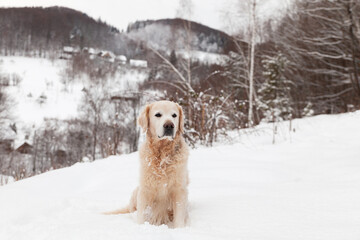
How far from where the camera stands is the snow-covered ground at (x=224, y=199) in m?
1.60

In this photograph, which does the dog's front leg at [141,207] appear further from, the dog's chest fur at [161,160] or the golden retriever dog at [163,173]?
the dog's chest fur at [161,160]

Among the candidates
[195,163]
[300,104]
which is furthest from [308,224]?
[300,104]

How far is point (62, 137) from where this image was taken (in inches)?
1465

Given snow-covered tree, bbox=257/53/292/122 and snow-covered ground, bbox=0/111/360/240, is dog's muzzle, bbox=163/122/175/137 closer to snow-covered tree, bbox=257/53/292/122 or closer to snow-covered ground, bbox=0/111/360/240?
snow-covered ground, bbox=0/111/360/240

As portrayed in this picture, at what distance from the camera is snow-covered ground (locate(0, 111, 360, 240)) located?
1604mm

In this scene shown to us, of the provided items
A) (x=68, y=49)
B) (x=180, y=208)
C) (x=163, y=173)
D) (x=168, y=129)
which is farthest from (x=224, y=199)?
(x=68, y=49)

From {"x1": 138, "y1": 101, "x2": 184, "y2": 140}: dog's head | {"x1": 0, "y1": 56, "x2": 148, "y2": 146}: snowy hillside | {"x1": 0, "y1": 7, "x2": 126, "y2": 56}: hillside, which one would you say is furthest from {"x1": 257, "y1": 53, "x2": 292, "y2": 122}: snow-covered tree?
{"x1": 0, "y1": 7, "x2": 126, "y2": 56}: hillside

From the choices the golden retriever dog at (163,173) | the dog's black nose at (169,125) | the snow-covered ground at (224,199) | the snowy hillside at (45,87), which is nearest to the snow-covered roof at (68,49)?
the snowy hillside at (45,87)

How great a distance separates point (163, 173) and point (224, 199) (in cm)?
84

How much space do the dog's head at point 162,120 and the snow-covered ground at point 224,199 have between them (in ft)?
2.59

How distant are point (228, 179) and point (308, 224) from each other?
72.6 inches

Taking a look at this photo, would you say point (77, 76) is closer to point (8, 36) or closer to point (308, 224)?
point (8, 36)

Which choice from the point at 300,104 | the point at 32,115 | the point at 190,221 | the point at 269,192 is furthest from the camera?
the point at 32,115

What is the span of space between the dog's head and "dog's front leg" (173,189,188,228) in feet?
1.65
